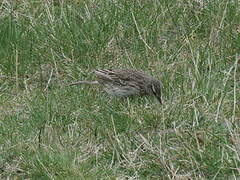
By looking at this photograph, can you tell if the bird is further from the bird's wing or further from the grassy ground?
the grassy ground

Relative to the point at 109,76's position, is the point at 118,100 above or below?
below

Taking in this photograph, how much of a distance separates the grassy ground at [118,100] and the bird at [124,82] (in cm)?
11

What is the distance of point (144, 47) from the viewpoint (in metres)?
8.59

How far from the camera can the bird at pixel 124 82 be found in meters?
7.79

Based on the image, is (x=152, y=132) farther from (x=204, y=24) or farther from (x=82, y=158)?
(x=204, y=24)

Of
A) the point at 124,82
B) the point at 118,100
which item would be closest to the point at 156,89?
the point at 118,100

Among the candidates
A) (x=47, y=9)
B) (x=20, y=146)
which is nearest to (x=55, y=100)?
(x=20, y=146)

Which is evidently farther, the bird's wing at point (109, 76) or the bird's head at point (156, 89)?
the bird's wing at point (109, 76)

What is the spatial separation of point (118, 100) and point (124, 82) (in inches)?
10.7

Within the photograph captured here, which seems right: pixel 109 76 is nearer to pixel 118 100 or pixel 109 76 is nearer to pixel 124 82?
pixel 124 82

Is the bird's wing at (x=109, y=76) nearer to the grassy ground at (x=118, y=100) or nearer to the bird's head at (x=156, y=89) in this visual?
the grassy ground at (x=118, y=100)

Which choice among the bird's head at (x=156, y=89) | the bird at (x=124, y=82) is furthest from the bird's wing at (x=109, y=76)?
the bird's head at (x=156, y=89)

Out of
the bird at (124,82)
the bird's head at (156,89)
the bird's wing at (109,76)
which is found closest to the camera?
the bird's head at (156,89)

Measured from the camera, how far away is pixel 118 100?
25.4ft
